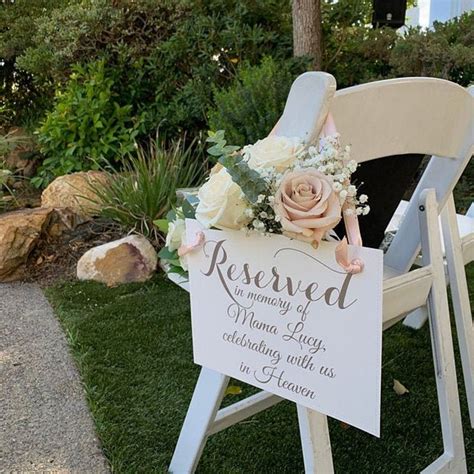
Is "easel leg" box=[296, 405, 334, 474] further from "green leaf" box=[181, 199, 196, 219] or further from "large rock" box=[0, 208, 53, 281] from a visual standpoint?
"large rock" box=[0, 208, 53, 281]

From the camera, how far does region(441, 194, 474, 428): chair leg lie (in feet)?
5.20

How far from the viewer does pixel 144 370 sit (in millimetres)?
2057

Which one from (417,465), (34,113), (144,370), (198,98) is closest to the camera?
(417,465)

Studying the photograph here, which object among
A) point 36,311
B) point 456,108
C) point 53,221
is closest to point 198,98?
point 53,221

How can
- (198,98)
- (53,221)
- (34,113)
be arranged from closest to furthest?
(53,221) < (198,98) < (34,113)

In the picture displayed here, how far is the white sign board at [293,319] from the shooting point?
0.94m

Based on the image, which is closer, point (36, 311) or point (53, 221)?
point (36, 311)

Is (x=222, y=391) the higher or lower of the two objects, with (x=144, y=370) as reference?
higher

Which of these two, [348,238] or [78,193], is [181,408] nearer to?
[348,238]

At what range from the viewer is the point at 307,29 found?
382 centimetres

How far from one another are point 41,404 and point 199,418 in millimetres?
772

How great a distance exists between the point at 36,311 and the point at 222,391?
172cm

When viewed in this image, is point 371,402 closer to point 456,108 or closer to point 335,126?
point 335,126

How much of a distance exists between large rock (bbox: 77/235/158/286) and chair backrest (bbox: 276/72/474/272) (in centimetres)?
193
